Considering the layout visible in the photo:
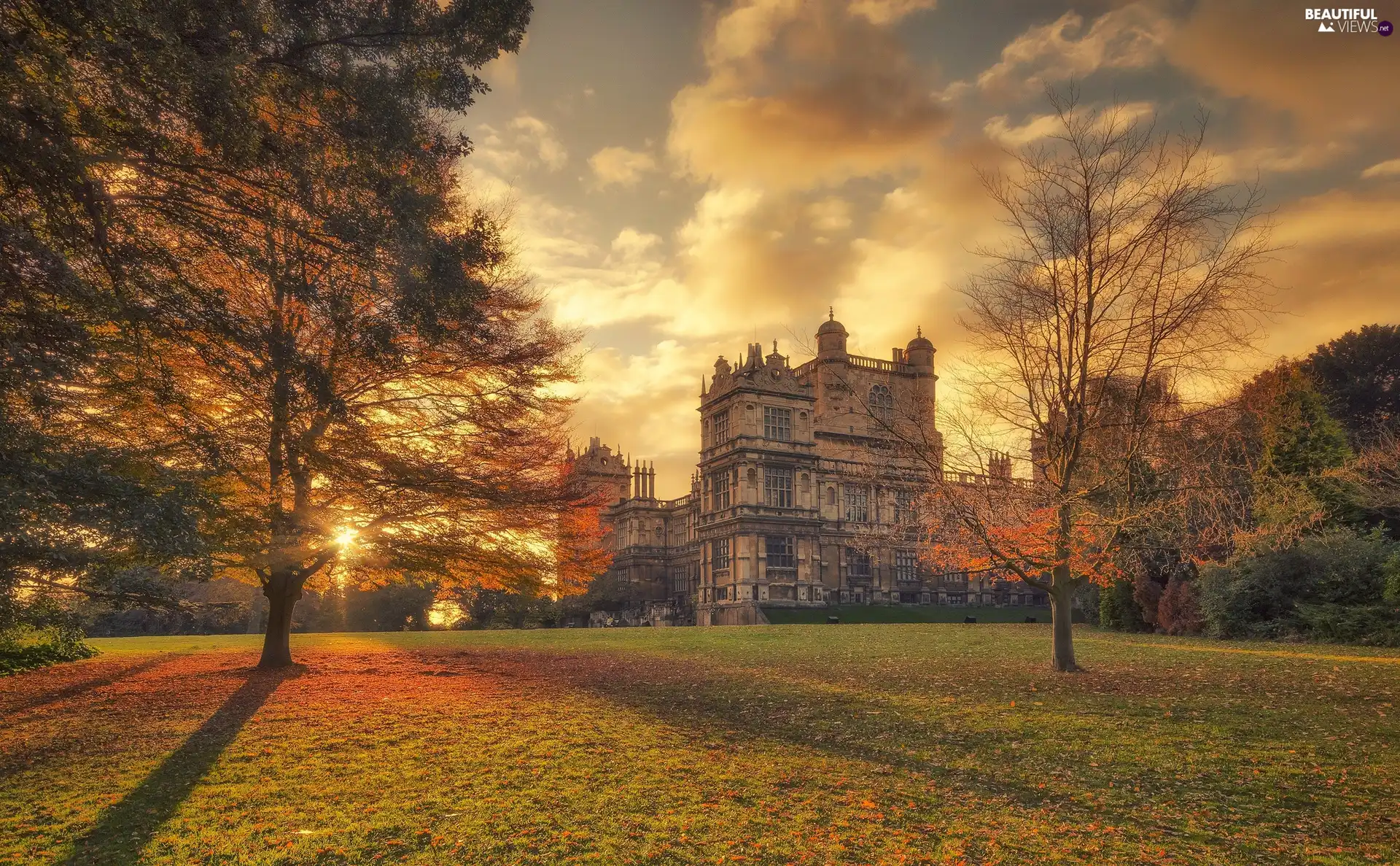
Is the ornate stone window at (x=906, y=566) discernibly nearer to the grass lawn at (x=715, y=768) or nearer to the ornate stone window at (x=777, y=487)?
the ornate stone window at (x=777, y=487)

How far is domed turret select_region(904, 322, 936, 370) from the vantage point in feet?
206

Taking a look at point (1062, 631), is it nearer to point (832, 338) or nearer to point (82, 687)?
point (82, 687)

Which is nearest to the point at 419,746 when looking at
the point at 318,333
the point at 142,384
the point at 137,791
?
the point at 137,791

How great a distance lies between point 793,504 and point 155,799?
49628mm

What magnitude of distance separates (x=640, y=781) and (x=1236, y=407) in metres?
Result: 16.1

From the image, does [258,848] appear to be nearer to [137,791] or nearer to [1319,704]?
[137,791]

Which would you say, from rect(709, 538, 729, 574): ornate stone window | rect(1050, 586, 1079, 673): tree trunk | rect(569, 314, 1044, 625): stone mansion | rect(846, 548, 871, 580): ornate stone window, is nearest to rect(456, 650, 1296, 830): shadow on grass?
rect(1050, 586, 1079, 673): tree trunk

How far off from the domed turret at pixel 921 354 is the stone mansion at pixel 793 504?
3.0 inches

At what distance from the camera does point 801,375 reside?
61.2 meters

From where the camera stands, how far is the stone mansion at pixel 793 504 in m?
54.4

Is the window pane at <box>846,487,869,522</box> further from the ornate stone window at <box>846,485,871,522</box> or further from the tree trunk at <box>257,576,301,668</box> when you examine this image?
the tree trunk at <box>257,576,301,668</box>

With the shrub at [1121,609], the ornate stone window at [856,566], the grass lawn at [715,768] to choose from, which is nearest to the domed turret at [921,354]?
the ornate stone window at [856,566]

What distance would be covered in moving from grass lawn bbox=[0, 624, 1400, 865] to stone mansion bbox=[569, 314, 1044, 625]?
3591 centimetres

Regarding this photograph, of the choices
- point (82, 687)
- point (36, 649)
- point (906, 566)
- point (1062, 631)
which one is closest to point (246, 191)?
point (82, 687)
